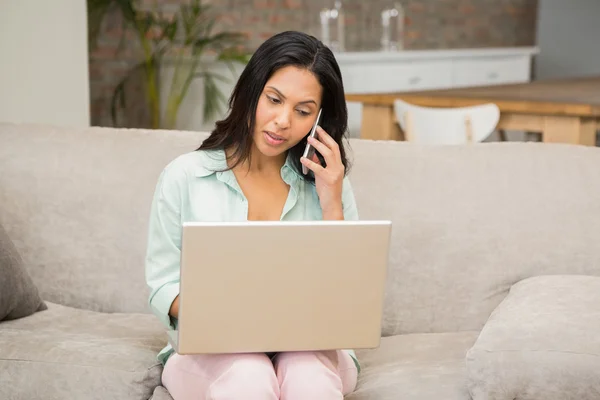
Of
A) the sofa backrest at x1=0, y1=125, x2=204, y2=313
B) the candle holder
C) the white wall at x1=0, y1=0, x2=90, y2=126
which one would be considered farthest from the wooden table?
the candle holder

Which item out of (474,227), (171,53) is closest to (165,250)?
(474,227)

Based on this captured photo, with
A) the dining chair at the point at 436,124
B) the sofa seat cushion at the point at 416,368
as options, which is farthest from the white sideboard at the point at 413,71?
the sofa seat cushion at the point at 416,368

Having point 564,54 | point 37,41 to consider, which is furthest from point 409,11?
point 37,41

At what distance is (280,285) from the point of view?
5.68 ft

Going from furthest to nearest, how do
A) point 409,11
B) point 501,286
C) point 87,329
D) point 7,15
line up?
point 409,11 < point 7,15 < point 501,286 < point 87,329

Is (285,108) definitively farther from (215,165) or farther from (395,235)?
(395,235)

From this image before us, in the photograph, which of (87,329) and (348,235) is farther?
(87,329)

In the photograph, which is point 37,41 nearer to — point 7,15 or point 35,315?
point 7,15

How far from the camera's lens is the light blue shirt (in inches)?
79.4

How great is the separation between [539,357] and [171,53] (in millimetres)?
4491

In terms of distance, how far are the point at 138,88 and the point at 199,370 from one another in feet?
14.6

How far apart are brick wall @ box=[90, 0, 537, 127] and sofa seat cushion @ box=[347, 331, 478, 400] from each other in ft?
12.6

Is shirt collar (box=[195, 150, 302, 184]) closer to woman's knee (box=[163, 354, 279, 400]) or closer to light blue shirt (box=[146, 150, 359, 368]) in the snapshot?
light blue shirt (box=[146, 150, 359, 368])

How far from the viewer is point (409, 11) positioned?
777 cm
